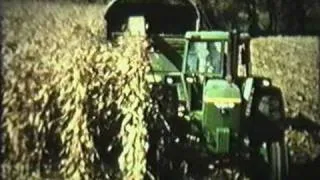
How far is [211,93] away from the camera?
5.84 ft

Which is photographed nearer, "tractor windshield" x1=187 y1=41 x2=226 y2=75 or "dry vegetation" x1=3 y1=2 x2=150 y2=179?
"dry vegetation" x1=3 y1=2 x2=150 y2=179

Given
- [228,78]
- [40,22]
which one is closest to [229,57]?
[228,78]

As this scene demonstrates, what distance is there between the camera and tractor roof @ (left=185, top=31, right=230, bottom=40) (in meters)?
1.76

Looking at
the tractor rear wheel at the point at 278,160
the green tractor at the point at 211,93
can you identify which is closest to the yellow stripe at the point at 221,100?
the green tractor at the point at 211,93

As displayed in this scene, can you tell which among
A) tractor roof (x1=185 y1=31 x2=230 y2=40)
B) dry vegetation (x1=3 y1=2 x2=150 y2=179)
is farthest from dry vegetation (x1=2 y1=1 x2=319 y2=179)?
tractor roof (x1=185 y1=31 x2=230 y2=40)

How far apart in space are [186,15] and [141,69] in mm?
142

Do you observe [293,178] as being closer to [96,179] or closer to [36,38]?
[96,179]

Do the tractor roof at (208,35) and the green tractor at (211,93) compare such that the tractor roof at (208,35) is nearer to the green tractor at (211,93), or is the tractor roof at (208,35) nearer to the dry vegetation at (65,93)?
the green tractor at (211,93)

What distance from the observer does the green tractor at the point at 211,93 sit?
1739mm

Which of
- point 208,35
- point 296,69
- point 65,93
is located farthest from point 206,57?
point 65,93

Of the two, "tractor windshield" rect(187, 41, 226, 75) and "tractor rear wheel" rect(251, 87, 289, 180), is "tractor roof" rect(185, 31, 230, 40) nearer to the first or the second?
"tractor windshield" rect(187, 41, 226, 75)

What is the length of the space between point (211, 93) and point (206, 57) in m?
0.10

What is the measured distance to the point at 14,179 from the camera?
1.70 meters

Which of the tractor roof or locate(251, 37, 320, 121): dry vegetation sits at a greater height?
the tractor roof
